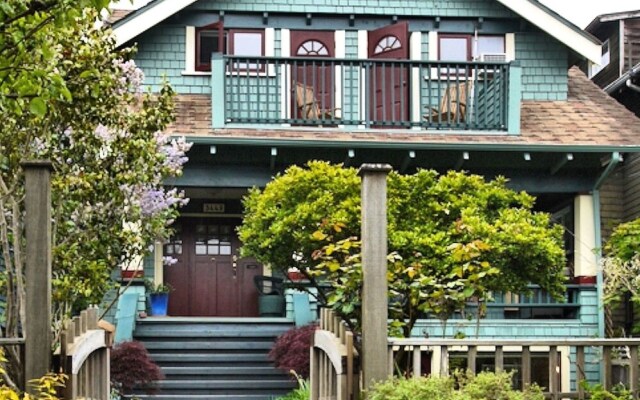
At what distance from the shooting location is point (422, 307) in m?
9.15

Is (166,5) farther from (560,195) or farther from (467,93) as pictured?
(560,195)

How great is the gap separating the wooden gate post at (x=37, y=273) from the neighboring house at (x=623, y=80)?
40.9ft

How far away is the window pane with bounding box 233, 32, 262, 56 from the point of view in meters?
16.6

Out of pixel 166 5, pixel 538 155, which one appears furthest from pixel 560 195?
pixel 166 5

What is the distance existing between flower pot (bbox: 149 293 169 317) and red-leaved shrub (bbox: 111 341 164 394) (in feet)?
11.6

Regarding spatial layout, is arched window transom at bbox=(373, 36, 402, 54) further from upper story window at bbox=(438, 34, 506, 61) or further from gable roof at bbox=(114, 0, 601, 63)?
gable roof at bbox=(114, 0, 601, 63)

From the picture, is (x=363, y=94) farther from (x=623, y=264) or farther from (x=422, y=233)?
(x=422, y=233)

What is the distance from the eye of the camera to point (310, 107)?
15.9 metres

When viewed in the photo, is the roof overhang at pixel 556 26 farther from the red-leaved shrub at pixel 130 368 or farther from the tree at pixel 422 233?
the red-leaved shrub at pixel 130 368

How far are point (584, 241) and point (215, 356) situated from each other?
5.40 m

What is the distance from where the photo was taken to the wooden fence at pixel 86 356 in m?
7.23

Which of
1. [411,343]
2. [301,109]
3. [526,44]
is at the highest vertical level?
[526,44]

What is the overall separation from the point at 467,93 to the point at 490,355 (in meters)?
3.65

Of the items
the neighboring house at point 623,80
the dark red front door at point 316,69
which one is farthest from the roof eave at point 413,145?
the neighboring house at point 623,80
